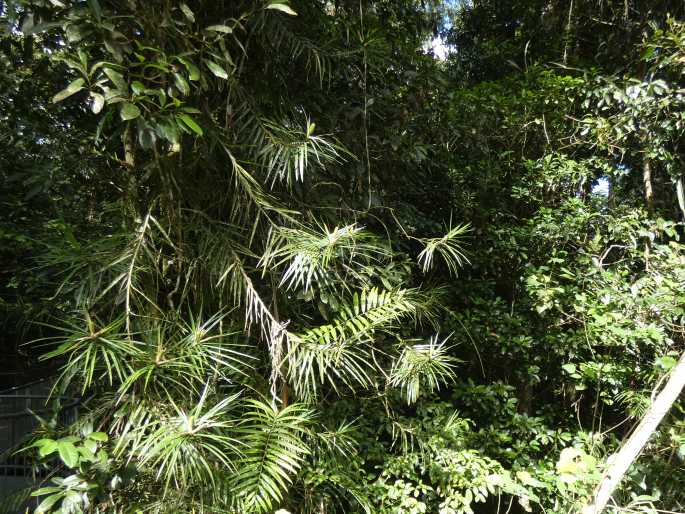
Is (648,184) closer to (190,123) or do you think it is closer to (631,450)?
(631,450)

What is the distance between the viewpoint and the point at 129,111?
1.21 m

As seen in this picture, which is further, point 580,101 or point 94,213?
point 580,101

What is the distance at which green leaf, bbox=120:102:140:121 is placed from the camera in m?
1.20

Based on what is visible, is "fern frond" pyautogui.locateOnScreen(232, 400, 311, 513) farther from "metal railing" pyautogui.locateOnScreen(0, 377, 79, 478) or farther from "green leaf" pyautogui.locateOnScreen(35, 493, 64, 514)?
"metal railing" pyautogui.locateOnScreen(0, 377, 79, 478)

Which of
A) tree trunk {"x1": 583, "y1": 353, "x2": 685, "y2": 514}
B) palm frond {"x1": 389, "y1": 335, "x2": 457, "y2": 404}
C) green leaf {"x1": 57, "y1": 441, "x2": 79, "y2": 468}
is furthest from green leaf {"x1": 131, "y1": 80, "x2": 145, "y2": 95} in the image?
tree trunk {"x1": 583, "y1": 353, "x2": 685, "y2": 514}

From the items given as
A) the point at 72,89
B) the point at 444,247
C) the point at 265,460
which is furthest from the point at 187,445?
the point at 444,247

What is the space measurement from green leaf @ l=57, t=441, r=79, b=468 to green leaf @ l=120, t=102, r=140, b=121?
0.82 meters

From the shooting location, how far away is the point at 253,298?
1.57 metres

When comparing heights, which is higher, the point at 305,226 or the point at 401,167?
the point at 401,167

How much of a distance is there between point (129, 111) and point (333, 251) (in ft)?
2.35

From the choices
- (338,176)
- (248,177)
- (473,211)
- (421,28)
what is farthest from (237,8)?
(473,211)

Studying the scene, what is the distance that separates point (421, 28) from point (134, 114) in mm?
1871

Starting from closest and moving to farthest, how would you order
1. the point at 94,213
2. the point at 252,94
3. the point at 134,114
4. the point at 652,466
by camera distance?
1. the point at 134,114
2. the point at 252,94
3. the point at 94,213
4. the point at 652,466

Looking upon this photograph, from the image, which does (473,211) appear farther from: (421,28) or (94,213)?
(94,213)
